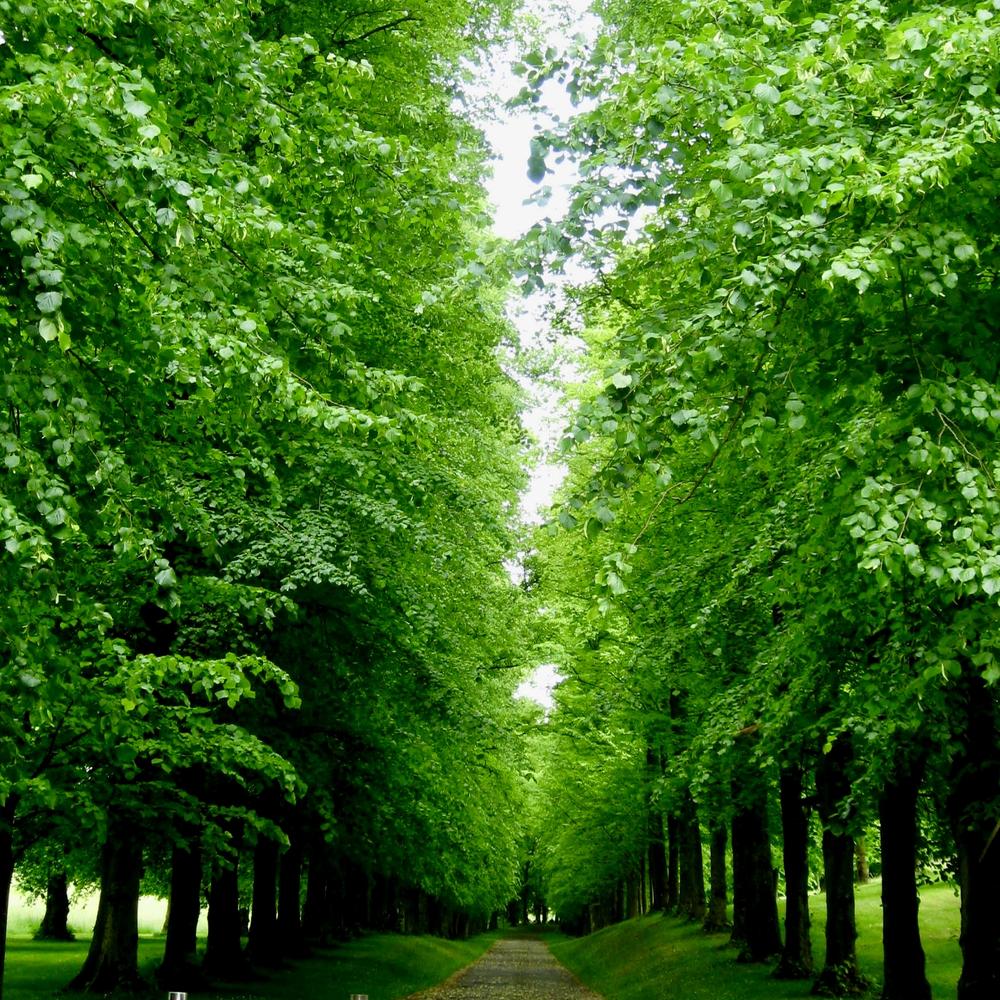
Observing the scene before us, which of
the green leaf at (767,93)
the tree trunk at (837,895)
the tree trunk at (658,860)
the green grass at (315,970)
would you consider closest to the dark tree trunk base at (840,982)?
the tree trunk at (837,895)

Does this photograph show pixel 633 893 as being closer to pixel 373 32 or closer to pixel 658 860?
pixel 658 860

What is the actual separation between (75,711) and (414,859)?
14.6m

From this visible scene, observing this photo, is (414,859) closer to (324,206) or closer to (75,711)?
A: (75,711)

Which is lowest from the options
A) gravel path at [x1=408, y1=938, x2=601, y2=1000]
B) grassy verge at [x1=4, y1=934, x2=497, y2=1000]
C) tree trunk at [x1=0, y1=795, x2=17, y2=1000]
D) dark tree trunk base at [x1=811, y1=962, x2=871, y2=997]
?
gravel path at [x1=408, y1=938, x2=601, y2=1000]

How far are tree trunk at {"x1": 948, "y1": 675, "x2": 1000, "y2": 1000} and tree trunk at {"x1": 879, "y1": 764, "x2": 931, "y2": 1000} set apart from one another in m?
2.12

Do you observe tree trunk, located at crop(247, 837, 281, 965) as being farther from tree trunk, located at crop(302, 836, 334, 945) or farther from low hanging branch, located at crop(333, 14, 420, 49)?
low hanging branch, located at crop(333, 14, 420, 49)

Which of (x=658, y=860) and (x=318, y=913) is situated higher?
(x=658, y=860)

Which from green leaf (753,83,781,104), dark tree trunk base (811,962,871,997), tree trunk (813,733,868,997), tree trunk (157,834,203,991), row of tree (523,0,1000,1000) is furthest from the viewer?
tree trunk (157,834,203,991)

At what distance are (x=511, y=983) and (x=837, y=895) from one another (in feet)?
62.3

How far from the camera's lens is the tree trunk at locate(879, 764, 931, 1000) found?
48.1ft

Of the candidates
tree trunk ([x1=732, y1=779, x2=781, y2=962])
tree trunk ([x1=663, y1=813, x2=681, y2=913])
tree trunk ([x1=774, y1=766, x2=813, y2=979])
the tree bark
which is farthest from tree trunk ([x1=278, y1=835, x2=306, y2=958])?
tree trunk ([x1=663, y1=813, x2=681, y2=913])

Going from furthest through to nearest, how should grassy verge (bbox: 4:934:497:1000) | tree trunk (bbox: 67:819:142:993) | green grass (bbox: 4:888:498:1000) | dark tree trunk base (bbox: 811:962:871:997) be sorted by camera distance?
green grass (bbox: 4:888:498:1000) < grassy verge (bbox: 4:934:497:1000) < dark tree trunk base (bbox: 811:962:871:997) < tree trunk (bbox: 67:819:142:993)

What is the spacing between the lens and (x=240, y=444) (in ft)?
40.8

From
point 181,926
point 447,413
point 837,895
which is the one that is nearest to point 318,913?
point 181,926
